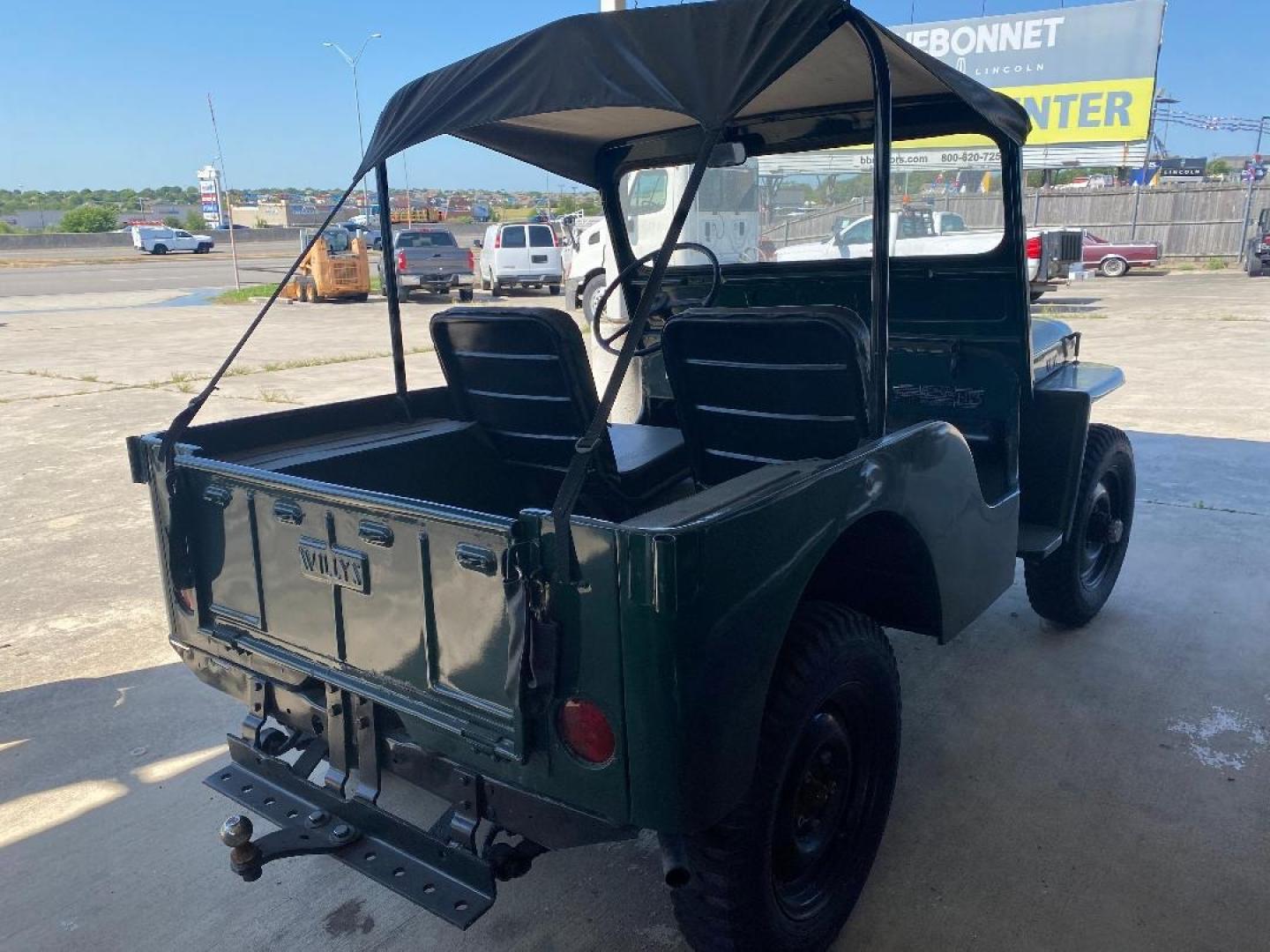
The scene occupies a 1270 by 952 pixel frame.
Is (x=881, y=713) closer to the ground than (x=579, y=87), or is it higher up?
closer to the ground

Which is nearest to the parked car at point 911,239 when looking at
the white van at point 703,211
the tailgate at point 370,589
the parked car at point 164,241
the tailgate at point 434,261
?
the white van at point 703,211

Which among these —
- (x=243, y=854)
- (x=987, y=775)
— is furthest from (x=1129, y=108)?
(x=243, y=854)

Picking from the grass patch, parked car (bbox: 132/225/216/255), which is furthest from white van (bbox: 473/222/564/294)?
parked car (bbox: 132/225/216/255)

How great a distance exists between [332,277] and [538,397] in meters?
Result: 19.3

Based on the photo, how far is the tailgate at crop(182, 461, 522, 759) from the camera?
1966mm

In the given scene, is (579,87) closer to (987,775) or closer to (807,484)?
(807,484)

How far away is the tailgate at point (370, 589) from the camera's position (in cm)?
197

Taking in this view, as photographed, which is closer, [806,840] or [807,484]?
[807,484]

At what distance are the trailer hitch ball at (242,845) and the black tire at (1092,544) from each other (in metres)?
2.95

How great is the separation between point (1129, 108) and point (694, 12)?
2963 centimetres

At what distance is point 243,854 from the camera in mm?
2186

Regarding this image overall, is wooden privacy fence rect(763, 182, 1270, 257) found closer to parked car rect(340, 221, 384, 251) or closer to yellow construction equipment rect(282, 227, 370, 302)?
yellow construction equipment rect(282, 227, 370, 302)

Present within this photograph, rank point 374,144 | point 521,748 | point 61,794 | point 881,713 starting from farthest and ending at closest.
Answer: point 61,794, point 374,144, point 881,713, point 521,748

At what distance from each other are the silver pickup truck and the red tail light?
1902cm
